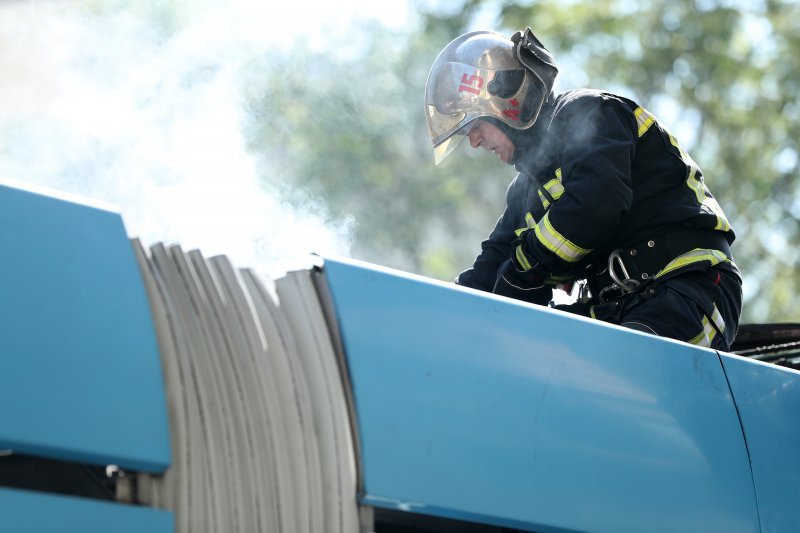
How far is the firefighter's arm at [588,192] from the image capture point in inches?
145

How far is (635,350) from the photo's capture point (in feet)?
9.46

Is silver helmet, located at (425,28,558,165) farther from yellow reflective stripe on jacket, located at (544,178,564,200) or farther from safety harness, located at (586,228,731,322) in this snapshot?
safety harness, located at (586,228,731,322)

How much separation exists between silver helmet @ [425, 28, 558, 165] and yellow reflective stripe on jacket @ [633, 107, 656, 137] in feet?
1.32

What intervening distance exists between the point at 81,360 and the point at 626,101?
8.20ft

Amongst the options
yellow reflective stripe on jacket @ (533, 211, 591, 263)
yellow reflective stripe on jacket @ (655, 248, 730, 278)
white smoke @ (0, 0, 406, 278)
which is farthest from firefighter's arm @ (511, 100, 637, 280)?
white smoke @ (0, 0, 406, 278)

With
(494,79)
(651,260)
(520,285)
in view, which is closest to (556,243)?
(651,260)

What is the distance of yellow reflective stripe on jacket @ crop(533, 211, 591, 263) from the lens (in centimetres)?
374

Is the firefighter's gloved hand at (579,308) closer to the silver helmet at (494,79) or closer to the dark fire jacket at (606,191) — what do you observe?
the dark fire jacket at (606,191)

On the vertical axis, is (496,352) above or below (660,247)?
below

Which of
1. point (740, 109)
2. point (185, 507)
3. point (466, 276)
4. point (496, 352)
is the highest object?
point (740, 109)

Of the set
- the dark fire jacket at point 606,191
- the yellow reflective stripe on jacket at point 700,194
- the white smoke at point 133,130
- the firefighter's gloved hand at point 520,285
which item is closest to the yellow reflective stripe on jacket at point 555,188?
the dark fire jacket at point 606,191

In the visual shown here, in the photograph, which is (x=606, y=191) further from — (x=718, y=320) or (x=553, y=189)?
(x=718, y=320)

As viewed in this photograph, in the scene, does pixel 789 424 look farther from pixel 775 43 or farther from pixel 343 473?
pixel 775 43

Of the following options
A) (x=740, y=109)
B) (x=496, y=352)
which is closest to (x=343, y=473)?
(x=496, y=352)
